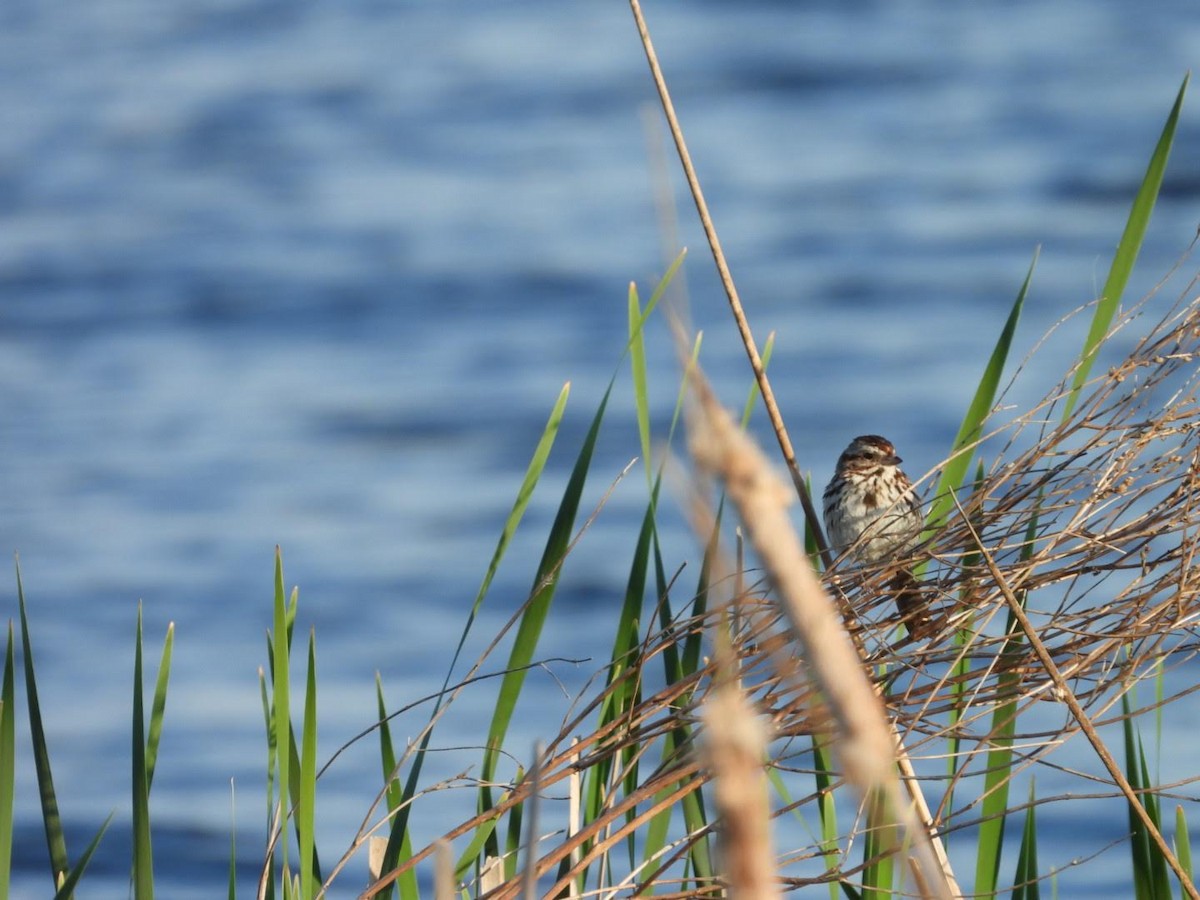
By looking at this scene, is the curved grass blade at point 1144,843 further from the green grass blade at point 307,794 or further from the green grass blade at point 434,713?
the green grass blade at point 307,794

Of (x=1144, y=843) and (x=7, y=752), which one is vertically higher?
(x=7, y=752)

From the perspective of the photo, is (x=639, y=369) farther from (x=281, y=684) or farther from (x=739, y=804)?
(x=739, y=804)

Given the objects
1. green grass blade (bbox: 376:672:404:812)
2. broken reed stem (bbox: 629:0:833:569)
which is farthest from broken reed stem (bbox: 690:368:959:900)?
green grass blade (bbox: 376:672:404:812)

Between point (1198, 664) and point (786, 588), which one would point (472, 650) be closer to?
point (1198, 664)

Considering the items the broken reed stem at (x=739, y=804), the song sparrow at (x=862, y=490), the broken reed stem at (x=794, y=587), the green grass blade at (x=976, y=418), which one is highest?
the song sparrow at (x=862, y=490)

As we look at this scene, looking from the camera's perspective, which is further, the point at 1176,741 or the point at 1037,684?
the point at 1176,741

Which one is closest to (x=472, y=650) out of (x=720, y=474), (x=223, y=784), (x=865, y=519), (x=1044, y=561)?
(x=223, y=784)

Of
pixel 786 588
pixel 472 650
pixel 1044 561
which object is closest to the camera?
pixel 786 588

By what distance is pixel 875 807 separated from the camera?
2455mm

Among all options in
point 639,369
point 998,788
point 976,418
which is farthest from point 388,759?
point 976,418

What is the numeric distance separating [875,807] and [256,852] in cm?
559

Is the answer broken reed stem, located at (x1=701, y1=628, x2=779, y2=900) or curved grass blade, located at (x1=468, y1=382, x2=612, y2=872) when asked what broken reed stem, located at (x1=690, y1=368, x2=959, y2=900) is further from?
curved grass blade, located at (x1=468, y1=382, x2=612, y2=872)

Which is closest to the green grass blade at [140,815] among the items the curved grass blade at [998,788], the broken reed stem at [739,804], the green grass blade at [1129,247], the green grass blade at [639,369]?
the green grass blade at [639,369]

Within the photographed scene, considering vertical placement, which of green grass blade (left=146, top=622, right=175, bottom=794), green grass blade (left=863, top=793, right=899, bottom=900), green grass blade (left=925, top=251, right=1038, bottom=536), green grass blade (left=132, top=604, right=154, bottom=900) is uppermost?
green grass blade (left=925, top=251, right=1038, bottom=536)
